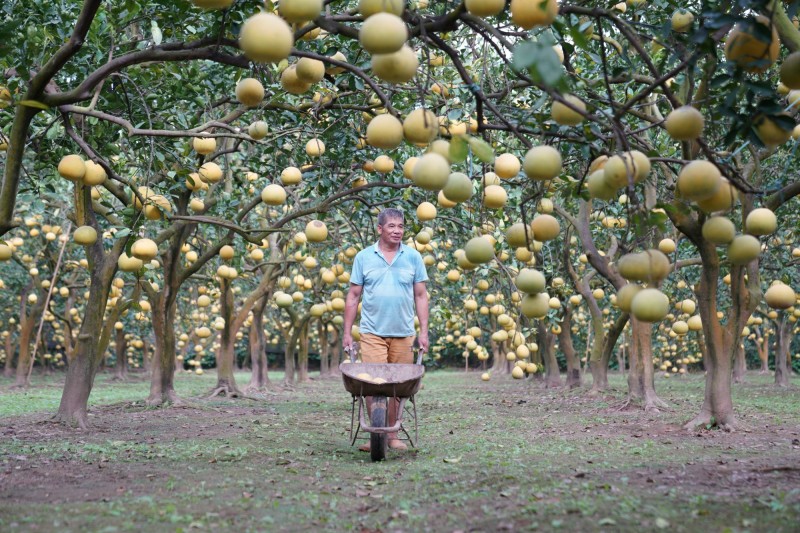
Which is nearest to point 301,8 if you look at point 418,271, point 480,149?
point 480,149

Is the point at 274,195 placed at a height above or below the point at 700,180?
above

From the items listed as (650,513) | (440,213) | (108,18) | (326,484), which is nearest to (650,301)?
(650,513)

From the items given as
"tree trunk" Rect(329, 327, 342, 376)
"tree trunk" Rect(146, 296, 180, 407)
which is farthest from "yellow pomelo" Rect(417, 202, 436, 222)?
"tree trunk" Rect(329, 327, 342, 376)

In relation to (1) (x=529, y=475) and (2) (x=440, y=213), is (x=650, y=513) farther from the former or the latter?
(2) (x=440, y=213)

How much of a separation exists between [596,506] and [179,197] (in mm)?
6698

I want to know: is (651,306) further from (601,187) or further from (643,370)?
(643,370)

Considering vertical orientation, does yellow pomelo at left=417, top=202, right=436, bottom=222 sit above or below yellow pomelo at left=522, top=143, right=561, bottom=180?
above

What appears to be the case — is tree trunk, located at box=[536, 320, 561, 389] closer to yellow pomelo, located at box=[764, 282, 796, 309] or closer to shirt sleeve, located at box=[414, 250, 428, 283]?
shirt sleeve, located at box=[414, 250, 428, 283]

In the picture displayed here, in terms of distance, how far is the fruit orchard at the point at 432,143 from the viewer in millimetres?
2625

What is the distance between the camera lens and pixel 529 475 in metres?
4.32

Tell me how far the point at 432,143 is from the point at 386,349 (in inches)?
143

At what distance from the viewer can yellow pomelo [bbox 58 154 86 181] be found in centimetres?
426

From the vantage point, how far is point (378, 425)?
17.1 feet

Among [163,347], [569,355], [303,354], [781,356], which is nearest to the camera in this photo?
[163,347]
